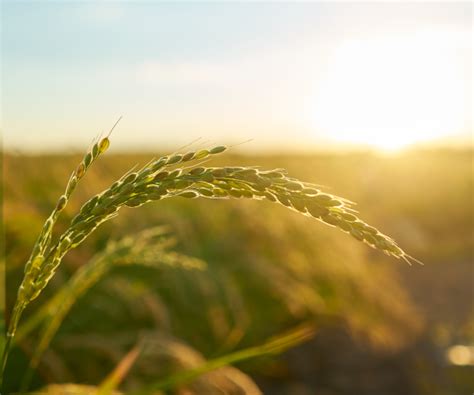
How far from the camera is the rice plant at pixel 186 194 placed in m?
1.00

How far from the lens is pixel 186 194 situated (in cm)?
109

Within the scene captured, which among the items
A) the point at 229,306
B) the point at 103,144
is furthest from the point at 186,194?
the point at 229,306

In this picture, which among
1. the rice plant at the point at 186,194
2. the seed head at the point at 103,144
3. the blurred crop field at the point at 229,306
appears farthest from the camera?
the blurred crop field at the point at 229,306

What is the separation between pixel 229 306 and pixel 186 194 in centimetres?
416

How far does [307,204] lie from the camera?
99 cm

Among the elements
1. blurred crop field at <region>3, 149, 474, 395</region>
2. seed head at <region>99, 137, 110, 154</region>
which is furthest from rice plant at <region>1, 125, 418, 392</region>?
blurred crop field at <region>3, 149, 474, 395</region>

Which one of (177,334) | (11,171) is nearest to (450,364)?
(177,334)

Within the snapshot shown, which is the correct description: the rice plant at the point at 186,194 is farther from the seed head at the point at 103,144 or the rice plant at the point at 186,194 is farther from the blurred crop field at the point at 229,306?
the blurred crop field at the point at 229,306

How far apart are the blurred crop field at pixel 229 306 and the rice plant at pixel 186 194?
1464 mm

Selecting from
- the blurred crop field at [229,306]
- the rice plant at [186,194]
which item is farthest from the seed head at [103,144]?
the blurred crop field at [229,306]

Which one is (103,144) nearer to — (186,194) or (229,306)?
(186,194)

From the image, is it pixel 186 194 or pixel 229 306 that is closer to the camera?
pixel 186 194

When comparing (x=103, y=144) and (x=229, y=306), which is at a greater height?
(x=229, y=306)

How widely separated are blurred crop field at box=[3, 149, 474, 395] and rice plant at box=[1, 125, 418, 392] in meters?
1.46
